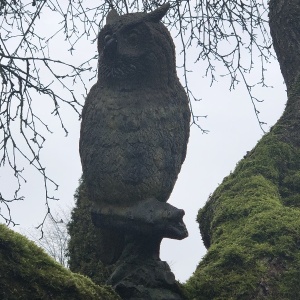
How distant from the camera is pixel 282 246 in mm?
3227

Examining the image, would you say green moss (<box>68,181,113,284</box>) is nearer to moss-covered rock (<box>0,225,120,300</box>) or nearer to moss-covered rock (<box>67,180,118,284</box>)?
moss-covered rock (<box>67,180,118,284</box>)

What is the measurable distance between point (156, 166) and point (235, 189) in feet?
4.28

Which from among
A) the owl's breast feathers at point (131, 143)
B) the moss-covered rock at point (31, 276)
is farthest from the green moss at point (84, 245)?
the moss-covered rock at point (31, 276)

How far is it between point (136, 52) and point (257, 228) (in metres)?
1.15

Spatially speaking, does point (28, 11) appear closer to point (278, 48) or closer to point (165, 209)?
point (278, 48)

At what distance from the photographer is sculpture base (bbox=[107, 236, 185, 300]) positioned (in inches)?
105

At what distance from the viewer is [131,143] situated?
113 inches

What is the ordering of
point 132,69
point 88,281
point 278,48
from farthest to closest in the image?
point 278,48, point 132,69, point 88,281

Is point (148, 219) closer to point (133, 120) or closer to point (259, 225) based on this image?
point (133, 120)

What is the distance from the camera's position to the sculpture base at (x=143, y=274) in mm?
2662

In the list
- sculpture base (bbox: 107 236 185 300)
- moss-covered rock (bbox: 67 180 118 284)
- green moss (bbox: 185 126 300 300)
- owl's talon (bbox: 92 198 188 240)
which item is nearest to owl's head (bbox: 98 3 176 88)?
owl's talon (bbox: 92 198 188 240)

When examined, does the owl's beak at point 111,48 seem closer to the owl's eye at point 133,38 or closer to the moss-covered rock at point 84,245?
the owl's eye at point 133,38

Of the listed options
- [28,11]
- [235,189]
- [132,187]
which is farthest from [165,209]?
[28,11]

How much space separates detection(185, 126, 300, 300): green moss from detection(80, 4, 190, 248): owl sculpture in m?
0.51
